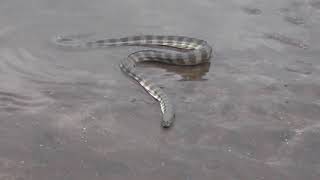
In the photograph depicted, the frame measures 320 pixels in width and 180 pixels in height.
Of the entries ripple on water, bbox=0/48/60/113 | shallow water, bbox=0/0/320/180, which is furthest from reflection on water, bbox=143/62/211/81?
ripple on water, bbox=0/48/60/113

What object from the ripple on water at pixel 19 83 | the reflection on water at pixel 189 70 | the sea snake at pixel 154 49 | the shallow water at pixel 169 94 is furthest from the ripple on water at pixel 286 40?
the ripple on water at pixel 19 83

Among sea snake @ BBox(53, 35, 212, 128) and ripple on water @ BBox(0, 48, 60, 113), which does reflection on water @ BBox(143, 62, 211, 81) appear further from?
ripple on water @ BBox(0, 48, 60, 113)

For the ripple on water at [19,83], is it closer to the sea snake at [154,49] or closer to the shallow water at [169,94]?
the shallow water at [169,94]

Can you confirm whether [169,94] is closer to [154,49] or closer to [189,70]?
[189,70]

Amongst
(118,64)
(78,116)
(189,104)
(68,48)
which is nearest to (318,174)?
(189,104)

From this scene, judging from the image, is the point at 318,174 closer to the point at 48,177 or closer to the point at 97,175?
the point at 97,175

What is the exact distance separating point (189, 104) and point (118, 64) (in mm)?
2223

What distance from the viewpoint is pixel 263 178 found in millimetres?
9359

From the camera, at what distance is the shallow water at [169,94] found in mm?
9562

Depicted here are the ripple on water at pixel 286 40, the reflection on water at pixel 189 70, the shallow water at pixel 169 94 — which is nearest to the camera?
the shallow water at pixel 169 94

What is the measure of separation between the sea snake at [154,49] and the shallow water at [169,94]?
8.4 inches

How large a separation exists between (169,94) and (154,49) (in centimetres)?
235

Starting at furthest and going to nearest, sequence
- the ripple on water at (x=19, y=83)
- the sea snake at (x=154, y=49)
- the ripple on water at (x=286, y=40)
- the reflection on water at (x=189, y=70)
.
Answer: the ripple on water at (x=286, y=40), the reflection on water at (x=189, y=70), the sea snake at (x=154, y=49), the ripple on water at (x=19, y=83)

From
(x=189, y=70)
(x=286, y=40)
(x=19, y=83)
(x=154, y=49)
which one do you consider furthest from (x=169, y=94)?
(x=286, y=40)
